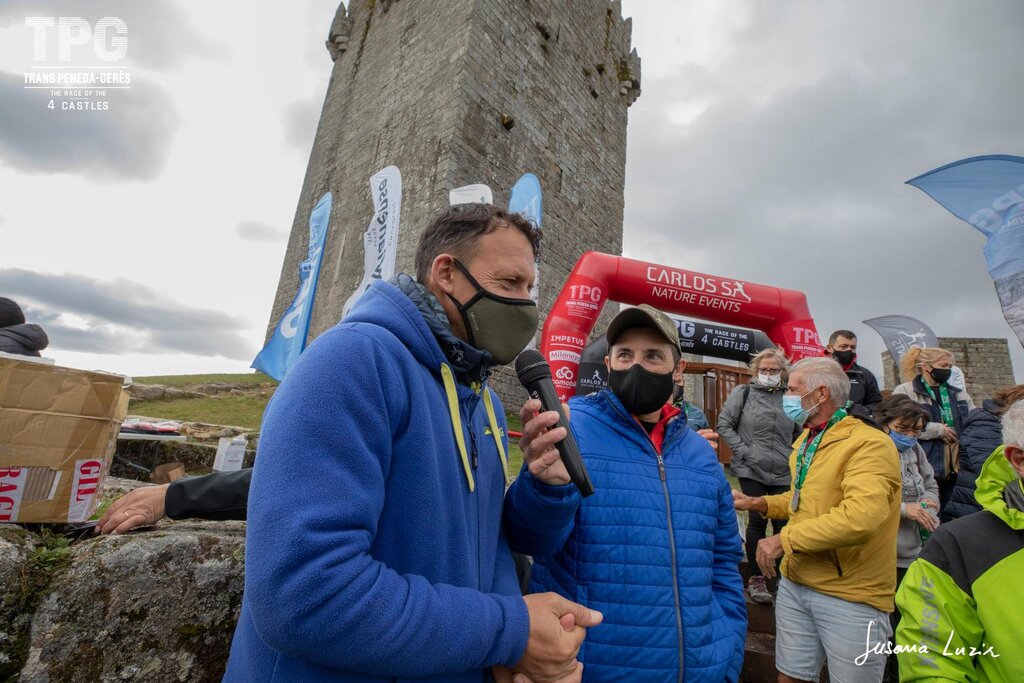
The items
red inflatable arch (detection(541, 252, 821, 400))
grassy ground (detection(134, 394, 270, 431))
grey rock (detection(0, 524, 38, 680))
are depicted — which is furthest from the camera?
grassy ground (detection(134, 394, 270, 431))

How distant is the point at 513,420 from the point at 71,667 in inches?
360

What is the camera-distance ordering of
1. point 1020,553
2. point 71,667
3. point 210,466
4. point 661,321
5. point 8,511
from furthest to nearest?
point 210,466 → point 661,321 → point 1020,553 → point 8,511 → point 71,667

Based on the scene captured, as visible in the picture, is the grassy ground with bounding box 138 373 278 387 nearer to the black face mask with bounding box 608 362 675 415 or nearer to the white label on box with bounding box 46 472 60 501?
the white label on box with bounding box 46 472 60 501

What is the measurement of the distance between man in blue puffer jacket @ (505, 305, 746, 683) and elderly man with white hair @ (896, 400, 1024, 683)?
51 cm

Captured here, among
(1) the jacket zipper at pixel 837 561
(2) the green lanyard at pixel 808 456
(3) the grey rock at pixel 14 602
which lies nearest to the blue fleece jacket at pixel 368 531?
(3) the grey rock at pixel 14 602

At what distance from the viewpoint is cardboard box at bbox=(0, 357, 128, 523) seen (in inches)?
45.7

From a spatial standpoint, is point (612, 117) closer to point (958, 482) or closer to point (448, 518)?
point (958, 482)

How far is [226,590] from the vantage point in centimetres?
121

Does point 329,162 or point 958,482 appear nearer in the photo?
point 958,482

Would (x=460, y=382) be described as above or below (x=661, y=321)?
below

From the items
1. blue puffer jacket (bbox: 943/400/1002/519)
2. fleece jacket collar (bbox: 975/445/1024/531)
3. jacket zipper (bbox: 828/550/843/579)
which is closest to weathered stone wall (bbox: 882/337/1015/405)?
blue puffer jacket (bbox: 943/400/1002/519)

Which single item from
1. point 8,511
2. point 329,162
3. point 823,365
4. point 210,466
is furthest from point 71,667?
point 329,162

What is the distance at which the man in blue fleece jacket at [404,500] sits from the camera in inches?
29.3

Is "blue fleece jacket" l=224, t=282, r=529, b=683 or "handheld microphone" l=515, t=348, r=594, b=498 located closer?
"blue fleece jacket" l=224, t=282, r=529, b=683
